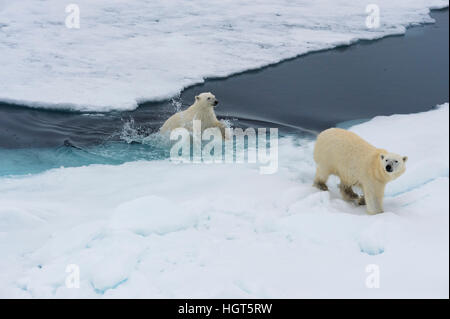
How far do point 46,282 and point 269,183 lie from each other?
7.28 ft

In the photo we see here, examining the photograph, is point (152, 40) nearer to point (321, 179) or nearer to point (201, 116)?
point (201, 116)

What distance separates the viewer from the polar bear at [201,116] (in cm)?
654

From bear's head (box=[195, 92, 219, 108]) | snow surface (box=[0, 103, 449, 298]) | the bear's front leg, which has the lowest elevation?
snow surface (box=[0, 103, 449, 298])

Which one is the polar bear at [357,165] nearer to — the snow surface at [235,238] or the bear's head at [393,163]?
the bear's head at [393,163]

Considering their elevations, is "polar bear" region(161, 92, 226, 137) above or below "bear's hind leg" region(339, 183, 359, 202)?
above

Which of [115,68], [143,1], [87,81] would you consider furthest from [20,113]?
[143,1]

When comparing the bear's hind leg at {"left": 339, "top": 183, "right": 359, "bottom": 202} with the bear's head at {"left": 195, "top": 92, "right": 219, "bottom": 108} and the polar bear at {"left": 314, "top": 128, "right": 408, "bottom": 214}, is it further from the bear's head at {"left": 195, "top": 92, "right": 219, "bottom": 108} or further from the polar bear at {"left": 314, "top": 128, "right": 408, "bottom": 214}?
the bear's head at {"left": 195, "top": 92, "right": 219, "bottom": 108}

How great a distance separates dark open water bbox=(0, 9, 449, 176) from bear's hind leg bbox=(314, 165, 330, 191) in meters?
2.20

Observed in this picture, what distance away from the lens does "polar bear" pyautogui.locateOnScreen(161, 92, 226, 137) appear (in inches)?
258

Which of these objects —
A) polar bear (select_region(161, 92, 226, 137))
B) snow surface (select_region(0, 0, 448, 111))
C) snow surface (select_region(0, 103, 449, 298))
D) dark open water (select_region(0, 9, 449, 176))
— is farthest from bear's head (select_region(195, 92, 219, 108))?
snow surface (select_region(0, 103, 449, 298))

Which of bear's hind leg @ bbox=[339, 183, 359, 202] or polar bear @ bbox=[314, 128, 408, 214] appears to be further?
bear's hind leg @ bbox=[339, 183, 359, 202]

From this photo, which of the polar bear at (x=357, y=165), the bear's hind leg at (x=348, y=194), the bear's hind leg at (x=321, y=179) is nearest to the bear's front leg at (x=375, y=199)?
the polar bear at (x=357, y=165)
